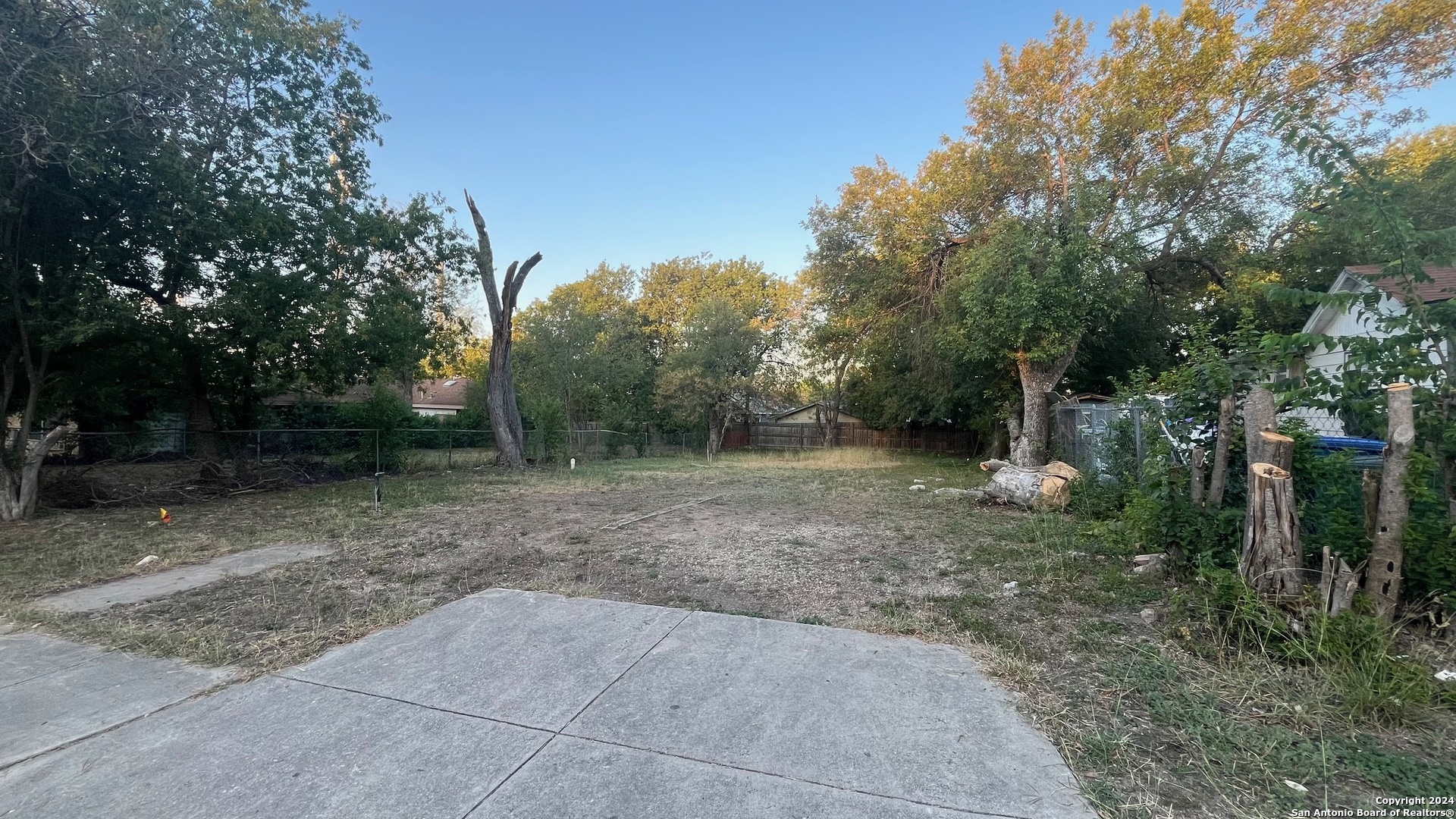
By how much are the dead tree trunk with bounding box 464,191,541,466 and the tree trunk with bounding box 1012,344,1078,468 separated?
13.7 m

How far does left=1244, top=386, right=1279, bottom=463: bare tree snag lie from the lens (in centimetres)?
378

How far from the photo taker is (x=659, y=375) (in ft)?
87.9

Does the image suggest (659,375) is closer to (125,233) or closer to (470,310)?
(470,310)

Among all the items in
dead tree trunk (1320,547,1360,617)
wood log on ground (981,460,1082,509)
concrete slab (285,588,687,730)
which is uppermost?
dead tree trunk (1320,547,1360,617)

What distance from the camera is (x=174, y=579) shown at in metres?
5.50

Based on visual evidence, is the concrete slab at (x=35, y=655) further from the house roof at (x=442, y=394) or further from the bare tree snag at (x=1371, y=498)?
the house roof at (x=442, y=394)

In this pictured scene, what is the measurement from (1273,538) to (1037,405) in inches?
424

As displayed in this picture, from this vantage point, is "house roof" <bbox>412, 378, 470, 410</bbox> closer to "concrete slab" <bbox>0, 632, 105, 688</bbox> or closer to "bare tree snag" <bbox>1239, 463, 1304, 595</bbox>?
"concrete slab" <bbox>0, 632, 105, 688</bbox>

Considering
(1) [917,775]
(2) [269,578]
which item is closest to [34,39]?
(2) [269,578]

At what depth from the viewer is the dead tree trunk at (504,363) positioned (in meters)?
17.7

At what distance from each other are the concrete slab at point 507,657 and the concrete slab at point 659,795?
417 millimetres

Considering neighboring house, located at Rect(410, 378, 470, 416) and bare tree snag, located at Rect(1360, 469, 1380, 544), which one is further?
neighboring house, located at Rect(410, 378, 470, 416)

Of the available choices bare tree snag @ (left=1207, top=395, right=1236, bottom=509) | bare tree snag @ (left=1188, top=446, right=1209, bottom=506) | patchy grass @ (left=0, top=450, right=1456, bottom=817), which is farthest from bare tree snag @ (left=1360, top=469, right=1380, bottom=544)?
bare tree snag @ (left=1188, top=446, right=1209, bottom=506)

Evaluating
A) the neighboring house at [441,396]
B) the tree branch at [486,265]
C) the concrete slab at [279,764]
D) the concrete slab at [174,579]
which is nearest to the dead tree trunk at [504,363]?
the tree branch at [486,265]
